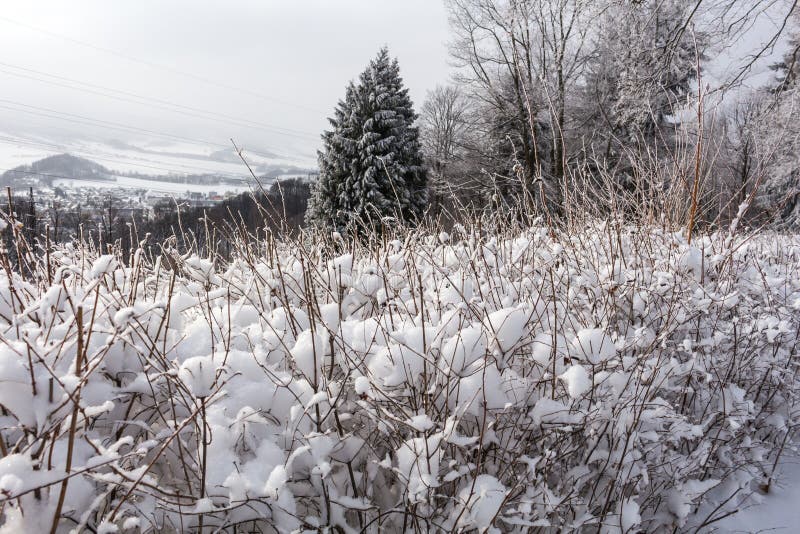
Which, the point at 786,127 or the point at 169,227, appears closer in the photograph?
the point at 169,227

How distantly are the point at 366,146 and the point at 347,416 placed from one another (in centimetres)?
1704

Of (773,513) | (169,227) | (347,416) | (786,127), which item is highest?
(786,127)

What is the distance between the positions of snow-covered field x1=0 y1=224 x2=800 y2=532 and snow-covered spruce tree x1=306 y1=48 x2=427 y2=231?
50.3ft

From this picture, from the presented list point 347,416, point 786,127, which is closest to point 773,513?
point 347,416

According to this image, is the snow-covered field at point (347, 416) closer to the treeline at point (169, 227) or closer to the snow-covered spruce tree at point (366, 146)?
the treeline at point (169, 227)

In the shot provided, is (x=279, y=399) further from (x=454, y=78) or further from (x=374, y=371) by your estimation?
(x=454, y=78)

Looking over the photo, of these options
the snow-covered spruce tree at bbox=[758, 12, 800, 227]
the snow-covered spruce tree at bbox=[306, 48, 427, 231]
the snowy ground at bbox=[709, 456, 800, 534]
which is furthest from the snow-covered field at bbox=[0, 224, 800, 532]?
the snow-covered spruce tree at bbox=[306, 48, 427, 231]

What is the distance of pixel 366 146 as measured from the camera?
57.0 feet

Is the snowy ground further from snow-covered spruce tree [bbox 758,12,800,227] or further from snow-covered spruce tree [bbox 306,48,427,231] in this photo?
snow-covered spruce tree [bbox 306,48,427,231]

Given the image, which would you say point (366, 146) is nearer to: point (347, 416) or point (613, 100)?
point (613, 100)

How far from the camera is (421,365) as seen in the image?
132 centimetres

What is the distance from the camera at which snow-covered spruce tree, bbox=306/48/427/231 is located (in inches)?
674

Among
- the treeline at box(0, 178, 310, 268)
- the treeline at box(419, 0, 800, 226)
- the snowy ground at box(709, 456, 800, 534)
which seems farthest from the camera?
the treeline at box(419, 0, 800, 226)

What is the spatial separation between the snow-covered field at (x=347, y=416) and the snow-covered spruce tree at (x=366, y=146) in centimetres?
1533
